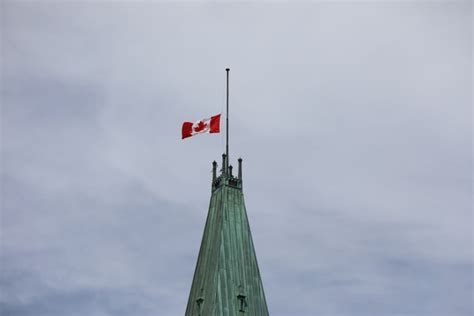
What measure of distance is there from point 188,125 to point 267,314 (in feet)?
63.0

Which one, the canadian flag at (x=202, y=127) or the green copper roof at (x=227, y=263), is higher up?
the canadian flag at (x=202, y=127)

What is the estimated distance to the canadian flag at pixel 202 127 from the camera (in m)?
91.2

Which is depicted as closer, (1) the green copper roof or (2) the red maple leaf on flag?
(1) the green copper roof

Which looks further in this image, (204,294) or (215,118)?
(215,118)

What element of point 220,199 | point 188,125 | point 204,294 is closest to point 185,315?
point 204,294

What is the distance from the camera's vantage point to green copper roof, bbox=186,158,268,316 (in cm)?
8438

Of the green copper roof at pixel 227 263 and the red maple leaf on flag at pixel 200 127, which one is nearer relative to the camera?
the green copper roof at pixel 227 263

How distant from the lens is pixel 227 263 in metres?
86.5

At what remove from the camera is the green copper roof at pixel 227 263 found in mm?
84375

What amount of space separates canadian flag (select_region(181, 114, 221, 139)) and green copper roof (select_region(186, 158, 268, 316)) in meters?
4.27

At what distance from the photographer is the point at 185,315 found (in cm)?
8606

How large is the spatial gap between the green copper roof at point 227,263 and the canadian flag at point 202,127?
14.0ft

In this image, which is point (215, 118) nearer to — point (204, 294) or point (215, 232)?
point (215, 232)

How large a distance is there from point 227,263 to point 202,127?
13304 millimetres
